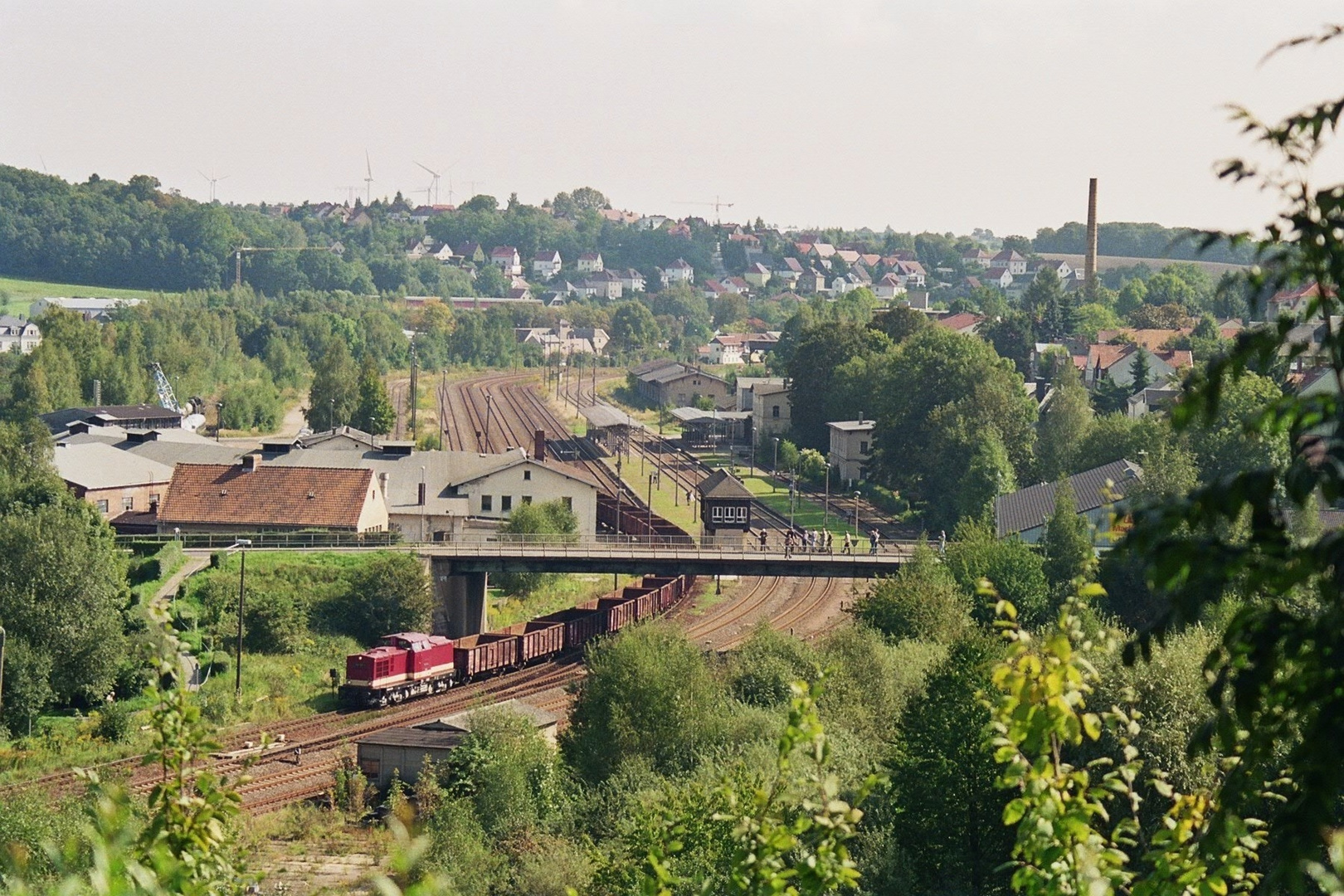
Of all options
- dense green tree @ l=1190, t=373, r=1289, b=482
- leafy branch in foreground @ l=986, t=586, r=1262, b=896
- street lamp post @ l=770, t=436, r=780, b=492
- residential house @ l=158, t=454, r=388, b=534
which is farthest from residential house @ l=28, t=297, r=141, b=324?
leafy branch in foreground @ l=986, t=586, r=1262, b=896

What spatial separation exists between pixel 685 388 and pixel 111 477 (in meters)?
55.6

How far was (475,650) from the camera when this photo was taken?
1720 inches

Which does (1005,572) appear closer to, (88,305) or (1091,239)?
(1091,239)

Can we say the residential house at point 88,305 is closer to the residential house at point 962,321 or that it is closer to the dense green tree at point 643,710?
the residential house at point 962,321

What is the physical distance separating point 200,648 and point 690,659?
14.0 meters

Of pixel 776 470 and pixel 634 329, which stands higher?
pixel 634 329

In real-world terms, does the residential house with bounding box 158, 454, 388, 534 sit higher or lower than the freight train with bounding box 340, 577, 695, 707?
higher

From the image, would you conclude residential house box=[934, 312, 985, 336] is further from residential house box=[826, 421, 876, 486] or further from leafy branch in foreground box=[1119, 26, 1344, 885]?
leafy branch in foreground box=[1119, 26, 1344, 885]

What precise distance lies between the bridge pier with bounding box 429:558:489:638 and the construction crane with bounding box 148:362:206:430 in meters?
36.7

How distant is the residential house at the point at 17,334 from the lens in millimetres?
127688

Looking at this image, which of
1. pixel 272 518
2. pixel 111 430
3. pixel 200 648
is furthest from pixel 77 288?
pixel 200 648

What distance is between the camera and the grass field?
160 m

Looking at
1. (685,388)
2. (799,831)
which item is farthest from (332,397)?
(799,831)

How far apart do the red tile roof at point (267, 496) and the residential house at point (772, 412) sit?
38243 mm
